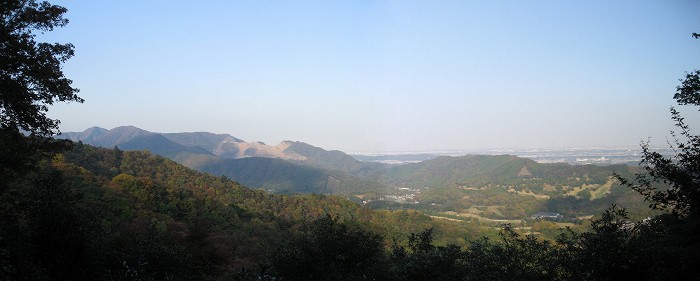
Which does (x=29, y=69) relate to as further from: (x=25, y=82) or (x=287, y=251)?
(x=287, y=251)

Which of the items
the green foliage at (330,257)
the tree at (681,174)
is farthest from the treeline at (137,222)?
the tree at (681,174)

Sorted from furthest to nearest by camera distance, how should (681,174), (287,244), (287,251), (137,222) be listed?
1. (137,222)
2. (287,244)
3. (287,251)
4. (681,174)

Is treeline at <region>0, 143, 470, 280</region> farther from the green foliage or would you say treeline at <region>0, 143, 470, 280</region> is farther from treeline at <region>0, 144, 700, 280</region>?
the green foliage

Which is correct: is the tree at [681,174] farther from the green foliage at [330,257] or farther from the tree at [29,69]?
the tree at [29,69]

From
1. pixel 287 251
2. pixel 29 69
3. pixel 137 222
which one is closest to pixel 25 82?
pixel 29 69

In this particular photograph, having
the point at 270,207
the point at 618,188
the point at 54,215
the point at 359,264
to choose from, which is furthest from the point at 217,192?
the point at 618,188

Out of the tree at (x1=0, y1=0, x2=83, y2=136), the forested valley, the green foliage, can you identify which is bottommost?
the green foliage

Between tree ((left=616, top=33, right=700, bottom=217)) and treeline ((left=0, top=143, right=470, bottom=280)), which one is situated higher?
tree ((left=616, top=33, right=700, bottom=217))

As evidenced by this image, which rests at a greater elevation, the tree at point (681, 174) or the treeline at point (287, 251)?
the tree at point (681, 174)

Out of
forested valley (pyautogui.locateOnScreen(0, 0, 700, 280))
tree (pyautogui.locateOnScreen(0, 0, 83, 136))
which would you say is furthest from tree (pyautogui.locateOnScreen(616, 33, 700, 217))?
tree (pyautogui.locateOnScreen(0, 0, 83, 136))

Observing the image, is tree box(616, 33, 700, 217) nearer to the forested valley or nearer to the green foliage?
the forested valley

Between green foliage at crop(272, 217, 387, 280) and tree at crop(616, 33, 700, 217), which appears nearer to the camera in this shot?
tree at crop(616, 33, 700, 217)
